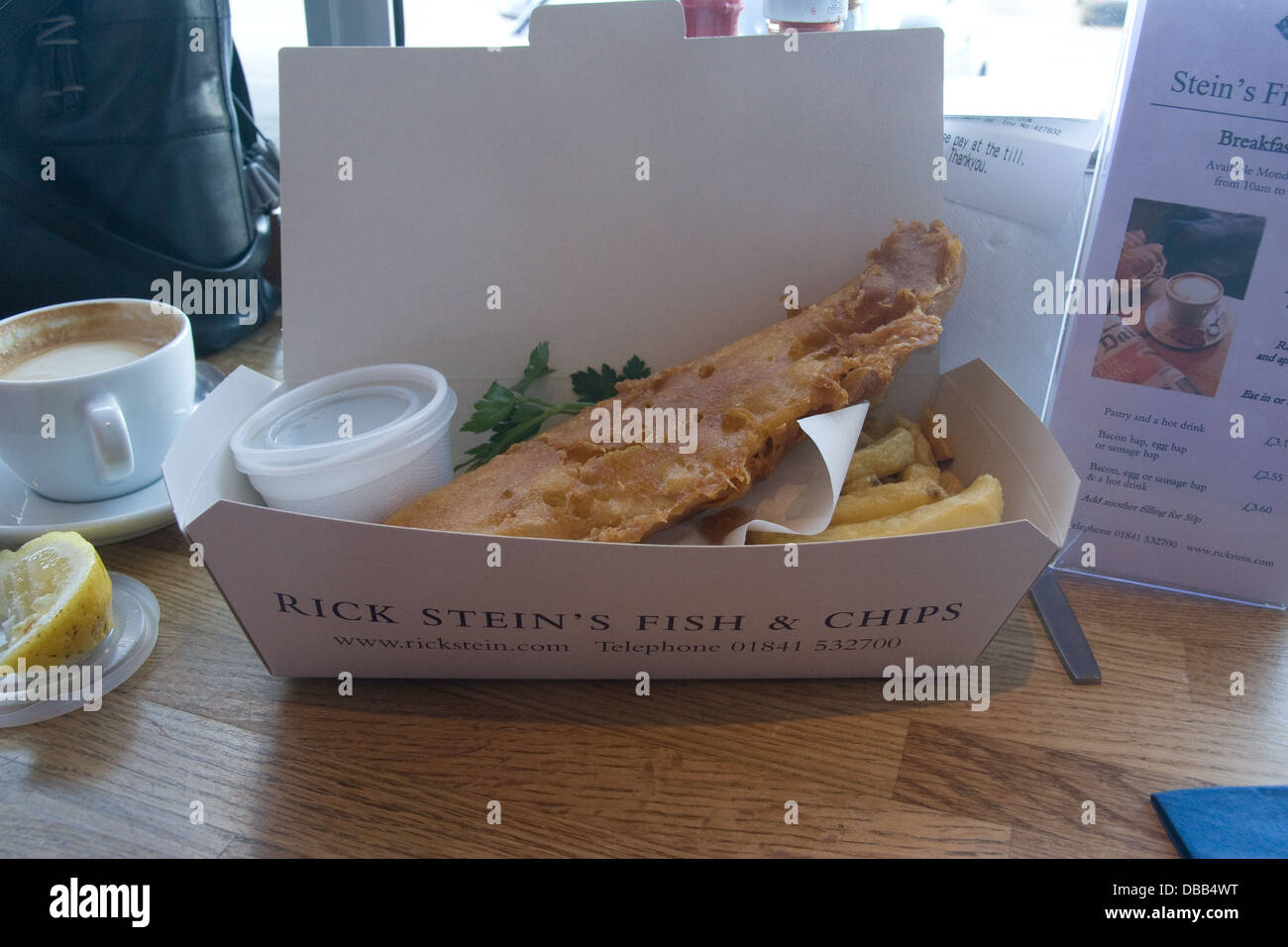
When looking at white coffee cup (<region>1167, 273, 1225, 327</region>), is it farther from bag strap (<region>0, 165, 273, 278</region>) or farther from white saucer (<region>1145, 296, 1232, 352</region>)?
bag strap (<region>0, 165, 273, 278</region>)

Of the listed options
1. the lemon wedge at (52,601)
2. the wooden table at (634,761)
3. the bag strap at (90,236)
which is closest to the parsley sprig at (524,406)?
the wooden table at (634,761)

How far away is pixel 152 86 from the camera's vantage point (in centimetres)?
162

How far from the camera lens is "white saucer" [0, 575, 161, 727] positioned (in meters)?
1.03

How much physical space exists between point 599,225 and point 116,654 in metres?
0.89

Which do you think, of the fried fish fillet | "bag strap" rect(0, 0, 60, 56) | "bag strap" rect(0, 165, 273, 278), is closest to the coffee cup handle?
the fried fish fillet

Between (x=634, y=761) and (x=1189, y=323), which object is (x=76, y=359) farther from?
(x=1189, y=323)

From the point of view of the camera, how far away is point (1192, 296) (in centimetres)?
113

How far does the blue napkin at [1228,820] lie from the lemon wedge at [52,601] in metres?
1.22

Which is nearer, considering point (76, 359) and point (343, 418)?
point (343, 418)

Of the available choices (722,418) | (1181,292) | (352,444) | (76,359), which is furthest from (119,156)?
(1181,292)

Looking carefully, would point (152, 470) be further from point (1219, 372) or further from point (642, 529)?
point (1219, 372)

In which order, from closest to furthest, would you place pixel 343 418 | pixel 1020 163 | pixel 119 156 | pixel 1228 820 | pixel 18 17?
pixel 1228 820
pixel 343 418
pixel 1020 163
pixel 18 17
pixel 119 156

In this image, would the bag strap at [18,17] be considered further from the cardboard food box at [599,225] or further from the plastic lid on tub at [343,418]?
the plastic lid on tub at [343,418]

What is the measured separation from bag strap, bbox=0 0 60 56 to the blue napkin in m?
1.99
